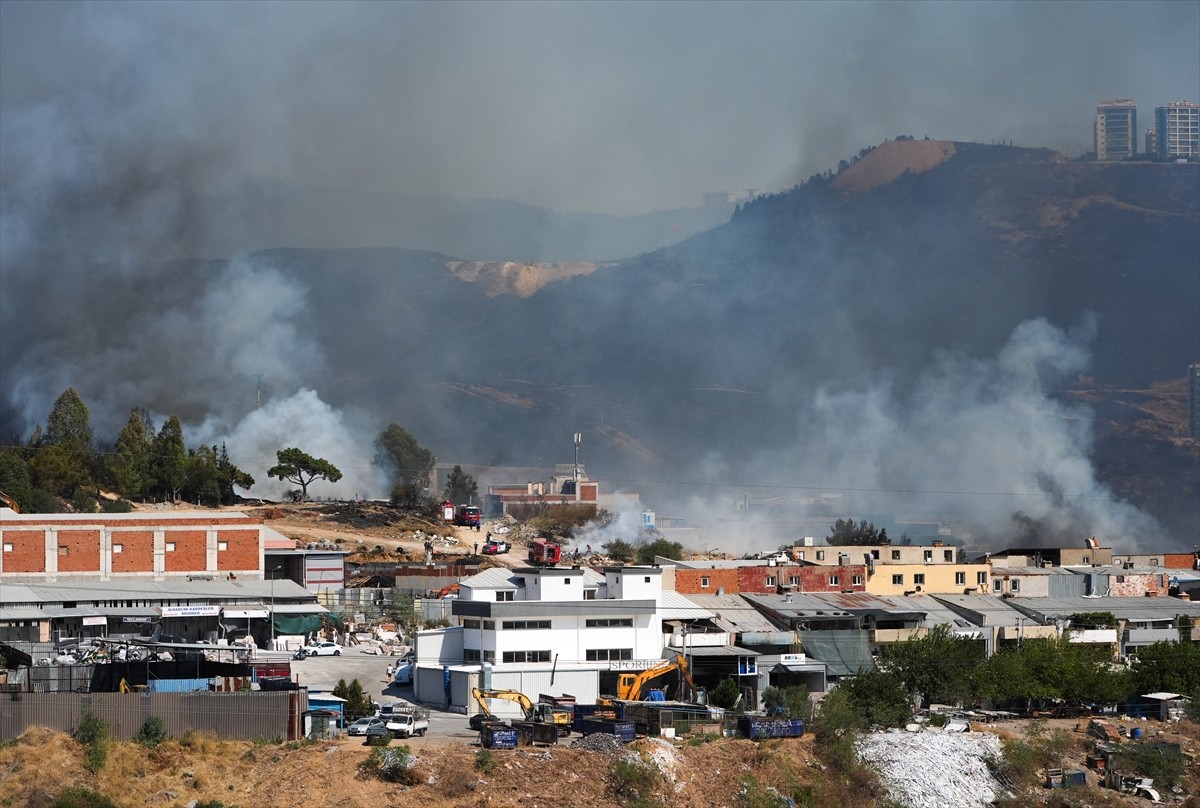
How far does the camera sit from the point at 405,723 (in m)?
36.5

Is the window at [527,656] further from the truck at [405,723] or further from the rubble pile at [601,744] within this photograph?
the rubble pile at [601,744]

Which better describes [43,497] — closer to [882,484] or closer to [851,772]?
[851,772]

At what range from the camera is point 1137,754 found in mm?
41344

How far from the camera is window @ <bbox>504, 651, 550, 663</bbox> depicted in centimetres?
4275

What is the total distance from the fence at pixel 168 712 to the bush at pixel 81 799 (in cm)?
211

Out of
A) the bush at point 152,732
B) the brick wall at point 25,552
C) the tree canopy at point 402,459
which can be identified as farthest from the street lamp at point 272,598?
the tree canopy at point 402,459

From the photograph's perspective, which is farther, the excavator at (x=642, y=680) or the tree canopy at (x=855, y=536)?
the tree canopy at (x=855, y=536)

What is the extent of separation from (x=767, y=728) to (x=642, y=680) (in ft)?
15.2

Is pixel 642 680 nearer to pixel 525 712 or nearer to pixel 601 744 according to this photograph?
pixel 525 712

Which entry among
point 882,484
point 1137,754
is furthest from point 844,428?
point 1137,754

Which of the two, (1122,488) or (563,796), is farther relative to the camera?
(1122,488)

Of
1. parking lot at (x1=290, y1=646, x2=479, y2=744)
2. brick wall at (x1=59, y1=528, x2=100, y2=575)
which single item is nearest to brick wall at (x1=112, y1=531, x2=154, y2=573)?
brick wall at (x1=59, y1=528, x2=100, y2=575)

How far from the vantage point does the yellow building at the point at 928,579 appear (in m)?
62.2

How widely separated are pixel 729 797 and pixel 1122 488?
15260cm
